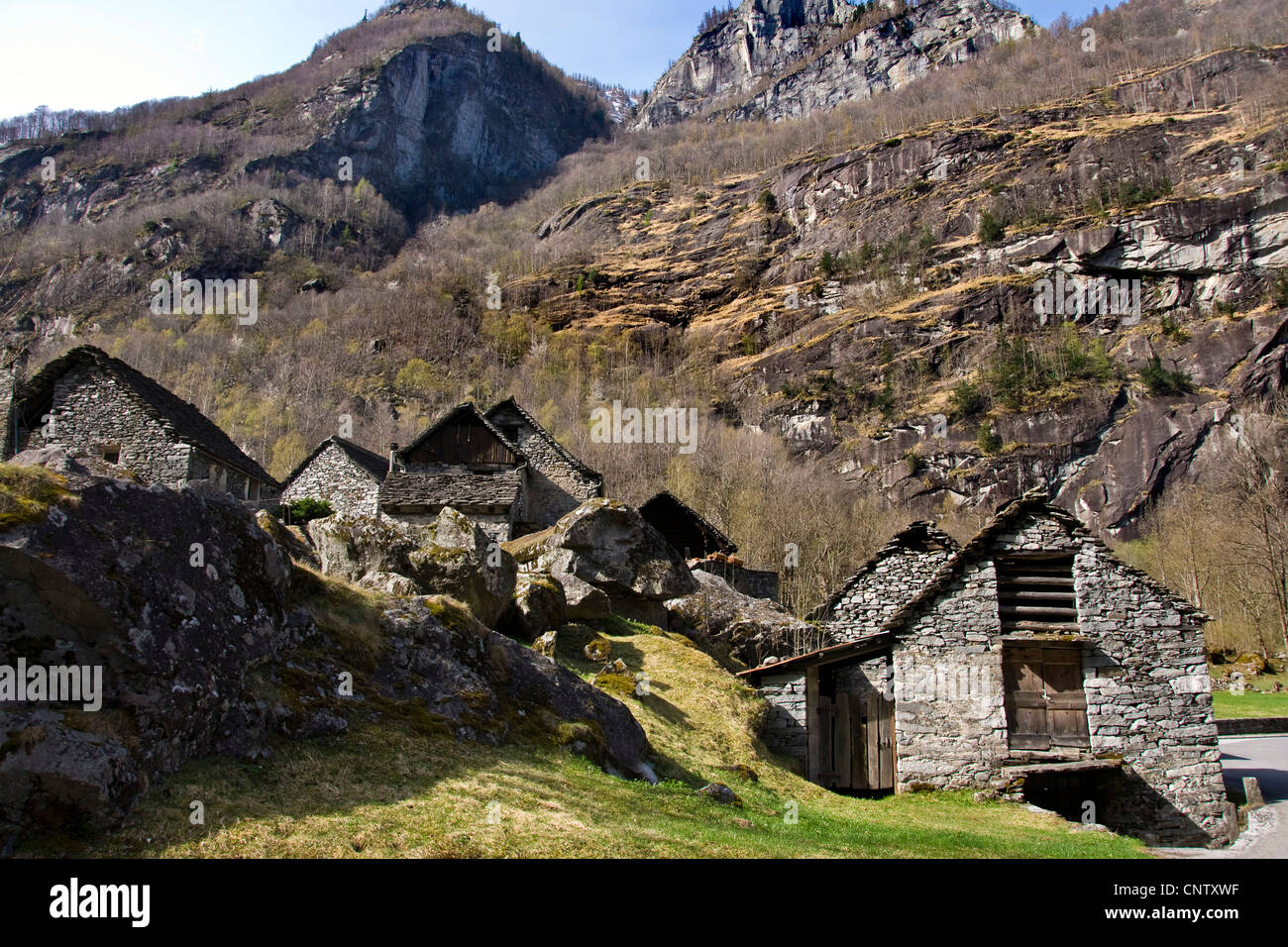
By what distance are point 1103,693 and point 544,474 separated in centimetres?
2567

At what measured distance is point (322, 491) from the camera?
37562mm

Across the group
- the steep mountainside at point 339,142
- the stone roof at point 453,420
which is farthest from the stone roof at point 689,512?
the steep mountainside at point 339,142

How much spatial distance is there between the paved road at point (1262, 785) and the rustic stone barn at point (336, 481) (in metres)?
32.4

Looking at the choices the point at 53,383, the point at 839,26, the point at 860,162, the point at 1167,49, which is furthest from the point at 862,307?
the point at 839,26

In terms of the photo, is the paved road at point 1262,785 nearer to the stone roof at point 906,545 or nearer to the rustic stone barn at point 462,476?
the stone roof at point 906,545

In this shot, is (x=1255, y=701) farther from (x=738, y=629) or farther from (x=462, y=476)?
(x=462, y=476)

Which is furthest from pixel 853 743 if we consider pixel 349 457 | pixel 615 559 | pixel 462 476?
pixel 349 457

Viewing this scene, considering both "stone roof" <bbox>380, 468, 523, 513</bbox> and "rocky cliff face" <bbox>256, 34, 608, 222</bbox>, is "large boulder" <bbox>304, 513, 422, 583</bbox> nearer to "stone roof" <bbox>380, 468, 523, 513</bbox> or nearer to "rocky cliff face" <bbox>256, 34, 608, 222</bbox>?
"stone roof" <bbox>380, 468, 523, 513</bbox>

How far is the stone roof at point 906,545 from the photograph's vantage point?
22875 mm

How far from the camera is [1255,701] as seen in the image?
31.7 metres

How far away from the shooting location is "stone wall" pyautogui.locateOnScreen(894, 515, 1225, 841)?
58.3ft

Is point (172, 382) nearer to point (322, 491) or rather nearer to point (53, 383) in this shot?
point (322, 491)

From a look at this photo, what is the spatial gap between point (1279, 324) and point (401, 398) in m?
84.3

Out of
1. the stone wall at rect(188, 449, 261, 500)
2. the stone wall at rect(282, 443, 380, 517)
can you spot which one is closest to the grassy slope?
the stone wall at rect(188, 449, 261, 500)
